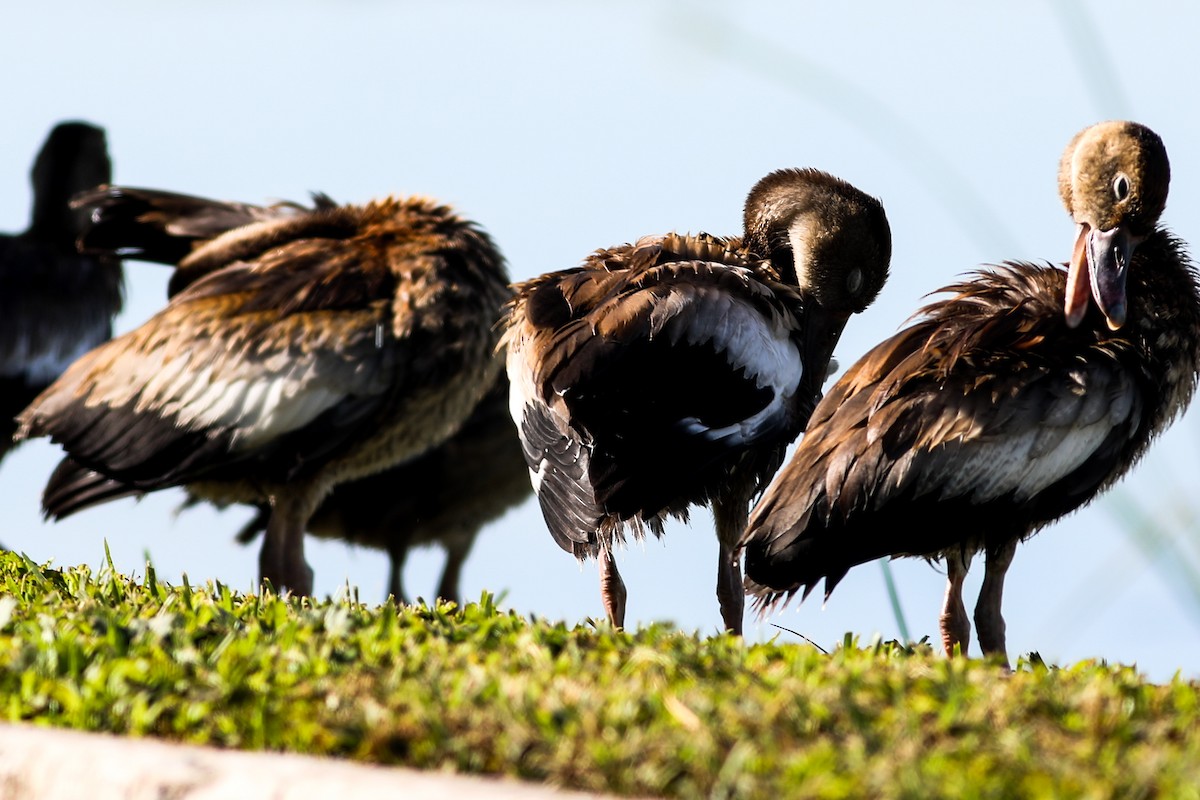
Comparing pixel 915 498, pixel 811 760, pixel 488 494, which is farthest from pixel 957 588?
pixel 488 494

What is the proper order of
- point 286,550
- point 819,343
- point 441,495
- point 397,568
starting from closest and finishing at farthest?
1. point 819,343
2. point 286,550
3. point 441,495
4. point 397,568

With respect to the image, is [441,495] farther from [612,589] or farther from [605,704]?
[605,704]

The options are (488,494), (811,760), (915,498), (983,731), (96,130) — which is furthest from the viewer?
(96,130)

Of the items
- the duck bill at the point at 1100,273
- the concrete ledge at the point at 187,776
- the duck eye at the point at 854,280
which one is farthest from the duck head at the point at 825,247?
the concrete ledge at the point at 187,776

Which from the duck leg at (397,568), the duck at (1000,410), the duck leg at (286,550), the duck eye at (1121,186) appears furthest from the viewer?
the duck leg at (397,568)

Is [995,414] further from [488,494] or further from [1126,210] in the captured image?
[488,494]

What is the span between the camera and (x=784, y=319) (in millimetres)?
6410

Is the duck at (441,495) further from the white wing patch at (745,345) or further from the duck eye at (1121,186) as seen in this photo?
the duck eye at (1121,186)

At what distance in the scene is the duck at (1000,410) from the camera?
5789 millimetres

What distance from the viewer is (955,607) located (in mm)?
6371

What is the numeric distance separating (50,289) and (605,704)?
30.8 ft

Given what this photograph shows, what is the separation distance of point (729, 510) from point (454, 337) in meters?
2.54

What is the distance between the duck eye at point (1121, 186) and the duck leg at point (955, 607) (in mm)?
1554

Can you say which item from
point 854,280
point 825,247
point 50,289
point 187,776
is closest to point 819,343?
point 854,280
